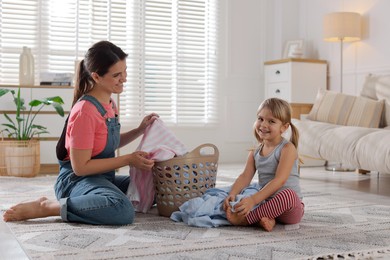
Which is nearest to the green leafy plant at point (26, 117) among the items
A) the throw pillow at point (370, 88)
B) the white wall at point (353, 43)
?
the throw pillow at point (370, 88)

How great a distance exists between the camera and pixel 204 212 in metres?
2.07

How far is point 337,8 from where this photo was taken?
201 inches

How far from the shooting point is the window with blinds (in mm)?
4691

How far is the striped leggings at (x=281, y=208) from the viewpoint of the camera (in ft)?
6.52

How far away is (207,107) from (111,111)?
3.16 metres

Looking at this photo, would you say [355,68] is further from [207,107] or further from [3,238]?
[3,238]

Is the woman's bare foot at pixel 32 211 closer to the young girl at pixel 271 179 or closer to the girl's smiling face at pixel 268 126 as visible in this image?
the young girl at pixel 271 179

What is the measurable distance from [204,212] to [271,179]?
12.0 inches

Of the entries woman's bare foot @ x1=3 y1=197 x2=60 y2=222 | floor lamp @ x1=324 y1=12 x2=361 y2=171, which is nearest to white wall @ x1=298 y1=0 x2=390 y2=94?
floor lamp @ x1=324 y1=12 x2=361 y2=171

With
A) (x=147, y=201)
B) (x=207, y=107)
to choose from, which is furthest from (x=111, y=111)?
(x=207, y=107)

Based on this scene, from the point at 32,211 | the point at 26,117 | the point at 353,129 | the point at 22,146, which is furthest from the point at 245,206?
the point at 26,117

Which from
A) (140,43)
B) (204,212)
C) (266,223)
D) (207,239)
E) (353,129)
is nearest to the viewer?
(207,239)

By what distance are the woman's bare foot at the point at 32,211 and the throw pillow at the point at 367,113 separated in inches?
98.0

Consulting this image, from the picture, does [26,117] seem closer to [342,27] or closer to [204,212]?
[204,212]
